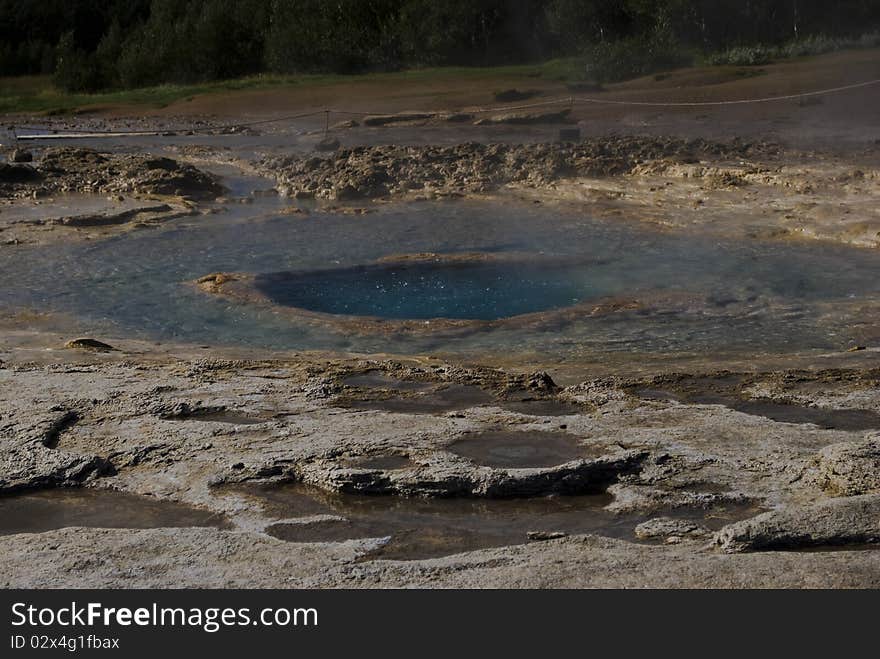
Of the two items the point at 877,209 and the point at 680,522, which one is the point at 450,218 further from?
the point at 680,522

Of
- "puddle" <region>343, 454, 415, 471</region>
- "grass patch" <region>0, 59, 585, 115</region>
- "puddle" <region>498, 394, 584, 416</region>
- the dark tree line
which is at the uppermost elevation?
the dark tree line

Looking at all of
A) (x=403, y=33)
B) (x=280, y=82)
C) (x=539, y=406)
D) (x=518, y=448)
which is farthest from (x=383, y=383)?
(x=403, y=33)

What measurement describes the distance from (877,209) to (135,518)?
8.11 meters

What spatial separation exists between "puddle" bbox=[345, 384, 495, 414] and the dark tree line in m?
19.6

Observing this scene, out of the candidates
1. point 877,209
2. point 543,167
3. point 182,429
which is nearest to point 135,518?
point 182,429

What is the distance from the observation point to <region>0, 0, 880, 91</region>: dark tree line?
1064 inches

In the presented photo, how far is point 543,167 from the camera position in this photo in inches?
557

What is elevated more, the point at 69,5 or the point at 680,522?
the point at 69,5

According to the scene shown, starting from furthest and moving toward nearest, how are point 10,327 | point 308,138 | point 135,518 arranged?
point 308,138
point 10,327
point 135,518

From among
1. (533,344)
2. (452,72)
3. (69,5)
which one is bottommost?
(533,344)

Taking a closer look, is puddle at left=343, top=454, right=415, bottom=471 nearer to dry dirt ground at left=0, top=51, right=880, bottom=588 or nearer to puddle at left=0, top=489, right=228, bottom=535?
dry dirt ground at left=0, top=51, right=880, bottom=588

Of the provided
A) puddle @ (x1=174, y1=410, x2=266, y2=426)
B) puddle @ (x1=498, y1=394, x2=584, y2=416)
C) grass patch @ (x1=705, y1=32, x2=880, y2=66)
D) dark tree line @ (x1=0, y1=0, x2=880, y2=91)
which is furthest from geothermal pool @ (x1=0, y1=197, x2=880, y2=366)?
dark tree line @ (x1=0, y1=0, x2=880, y2=91)

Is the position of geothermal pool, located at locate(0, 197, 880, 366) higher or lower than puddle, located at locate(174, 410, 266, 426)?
lower

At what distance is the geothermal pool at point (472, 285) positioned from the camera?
7.63 m
